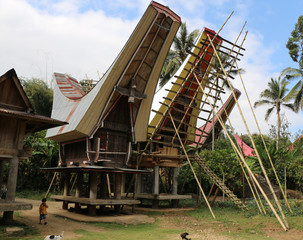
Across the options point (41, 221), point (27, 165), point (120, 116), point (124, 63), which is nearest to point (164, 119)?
point (120, 116)

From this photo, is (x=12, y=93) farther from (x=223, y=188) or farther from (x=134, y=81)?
(x=223, y=188)

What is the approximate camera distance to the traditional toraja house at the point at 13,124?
10656mm

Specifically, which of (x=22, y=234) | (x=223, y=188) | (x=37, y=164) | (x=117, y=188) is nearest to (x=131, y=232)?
(x=22, y=234)

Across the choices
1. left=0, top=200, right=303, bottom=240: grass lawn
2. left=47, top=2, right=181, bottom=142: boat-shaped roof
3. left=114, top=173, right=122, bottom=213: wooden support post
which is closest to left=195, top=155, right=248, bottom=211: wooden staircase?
left=0, top=200, right=303, bottom=240: grass lawn

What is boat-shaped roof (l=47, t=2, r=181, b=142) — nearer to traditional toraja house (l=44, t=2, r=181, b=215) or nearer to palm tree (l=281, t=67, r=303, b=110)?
traditional toraja house (l=44, t=2, r=181, b=215)

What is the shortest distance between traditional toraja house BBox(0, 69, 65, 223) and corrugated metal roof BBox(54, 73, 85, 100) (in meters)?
6.66

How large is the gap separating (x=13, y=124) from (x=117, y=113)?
6.43 m

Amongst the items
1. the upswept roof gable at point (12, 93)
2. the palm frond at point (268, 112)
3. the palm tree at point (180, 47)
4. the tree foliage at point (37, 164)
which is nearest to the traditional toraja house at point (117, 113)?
the upswept roof gable at point (12, 93)

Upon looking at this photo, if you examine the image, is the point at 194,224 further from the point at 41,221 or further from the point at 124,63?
the point at 124,63

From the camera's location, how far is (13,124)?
36.7ft

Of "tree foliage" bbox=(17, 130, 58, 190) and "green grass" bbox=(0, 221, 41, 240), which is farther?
"tree foliage" bbox=(17, 130, 58, 190)

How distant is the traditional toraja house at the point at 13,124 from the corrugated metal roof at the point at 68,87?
6658 mm

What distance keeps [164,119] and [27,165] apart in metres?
12.5

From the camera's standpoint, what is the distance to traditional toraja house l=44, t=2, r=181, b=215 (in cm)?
1491
